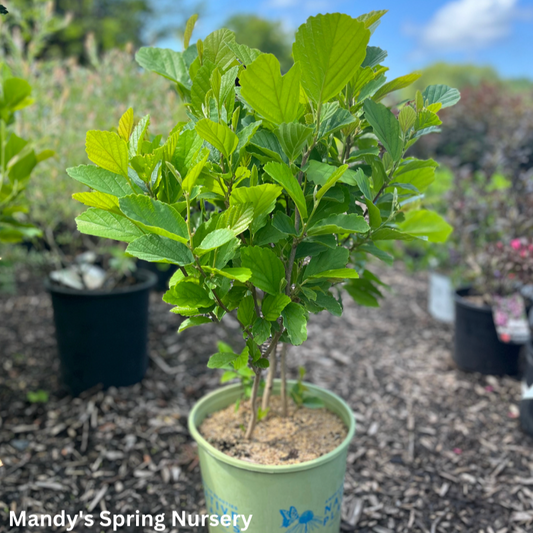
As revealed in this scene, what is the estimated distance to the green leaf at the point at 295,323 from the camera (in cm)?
92

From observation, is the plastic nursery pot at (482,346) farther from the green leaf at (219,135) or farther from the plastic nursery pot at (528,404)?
the green leaf at (219,135)

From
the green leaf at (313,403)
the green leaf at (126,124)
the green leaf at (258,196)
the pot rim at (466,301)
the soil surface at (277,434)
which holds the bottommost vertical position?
the soil surface at (277,434)

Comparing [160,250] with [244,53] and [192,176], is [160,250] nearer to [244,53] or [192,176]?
[192,176]

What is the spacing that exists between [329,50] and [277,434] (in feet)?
3.54

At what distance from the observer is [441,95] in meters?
1.01

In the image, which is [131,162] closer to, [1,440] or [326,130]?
[326,130]

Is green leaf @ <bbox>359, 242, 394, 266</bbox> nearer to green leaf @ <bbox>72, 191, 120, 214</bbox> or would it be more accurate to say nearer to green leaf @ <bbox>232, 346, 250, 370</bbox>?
green leaf @ <bbox>232, 346, 250, 370</bbox>

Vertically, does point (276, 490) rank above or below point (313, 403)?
below

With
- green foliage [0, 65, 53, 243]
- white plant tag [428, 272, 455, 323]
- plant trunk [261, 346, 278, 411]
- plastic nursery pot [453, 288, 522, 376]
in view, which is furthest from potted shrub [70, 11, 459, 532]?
white plant tag [428, 272, 455, 323]

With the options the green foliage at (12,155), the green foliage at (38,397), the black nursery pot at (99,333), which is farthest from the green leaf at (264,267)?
A: the green foliage at (38,397)

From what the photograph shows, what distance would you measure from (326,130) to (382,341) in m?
2.48

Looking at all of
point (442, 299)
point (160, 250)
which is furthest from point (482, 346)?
point (160, 250)

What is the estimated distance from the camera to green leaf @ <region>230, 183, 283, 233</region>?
0.88 metres

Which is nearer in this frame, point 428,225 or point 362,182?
point 362,182
